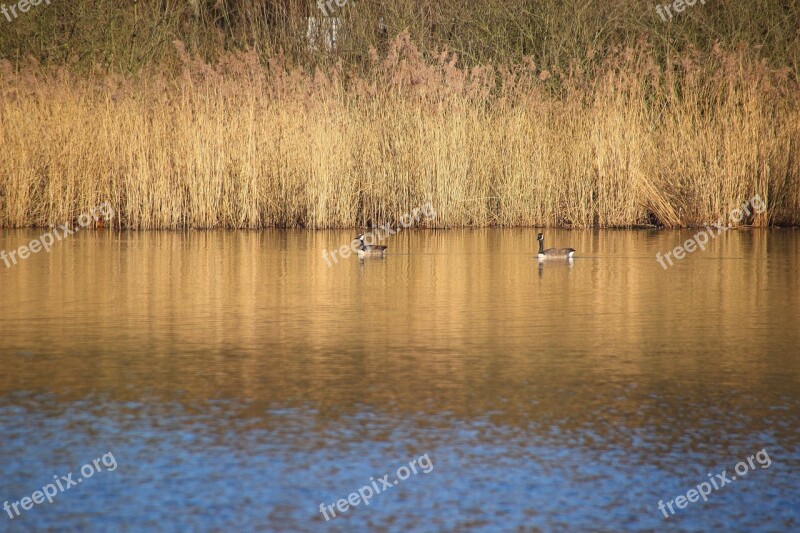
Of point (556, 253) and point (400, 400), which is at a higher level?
point (556, 253)

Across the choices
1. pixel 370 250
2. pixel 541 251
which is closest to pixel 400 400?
pixel 541 251

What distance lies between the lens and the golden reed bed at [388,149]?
15859 millimetres

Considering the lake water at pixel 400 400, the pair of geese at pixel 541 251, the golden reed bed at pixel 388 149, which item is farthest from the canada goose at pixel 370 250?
the golden reed bed at pixel 388 149

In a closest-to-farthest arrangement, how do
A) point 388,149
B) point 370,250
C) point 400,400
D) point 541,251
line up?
point 400,400, point 541,251, point 370,250, point 388,149

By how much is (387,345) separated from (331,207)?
31.4ft

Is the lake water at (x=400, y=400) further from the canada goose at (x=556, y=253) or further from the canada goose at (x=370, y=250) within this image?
the canada goose at (x=370, y=250)

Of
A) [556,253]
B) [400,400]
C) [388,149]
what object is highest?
[388,149]

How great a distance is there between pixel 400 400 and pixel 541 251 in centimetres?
679

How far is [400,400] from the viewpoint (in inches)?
209

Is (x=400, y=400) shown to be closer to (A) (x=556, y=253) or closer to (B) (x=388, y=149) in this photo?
(A) (x=556, y=253)

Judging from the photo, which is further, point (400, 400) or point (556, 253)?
point (556, 253)

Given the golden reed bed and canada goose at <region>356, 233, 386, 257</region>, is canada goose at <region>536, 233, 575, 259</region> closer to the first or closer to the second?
canada goose at <region>356, 233, 386, 257</region>

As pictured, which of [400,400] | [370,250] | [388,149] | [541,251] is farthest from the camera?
[388,149]

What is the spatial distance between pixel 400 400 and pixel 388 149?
1140 cm
